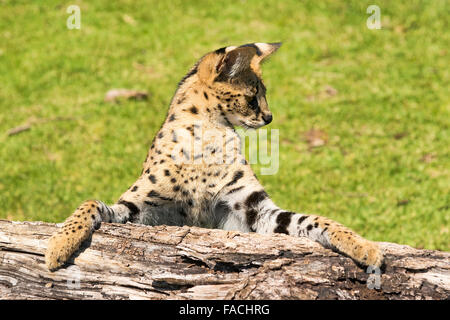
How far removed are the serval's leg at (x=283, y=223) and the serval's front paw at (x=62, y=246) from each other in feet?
4.79

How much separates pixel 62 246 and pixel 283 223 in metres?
1.74

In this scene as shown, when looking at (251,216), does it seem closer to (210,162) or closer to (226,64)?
(210,162)

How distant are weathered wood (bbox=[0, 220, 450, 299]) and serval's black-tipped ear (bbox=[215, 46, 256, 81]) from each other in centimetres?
150

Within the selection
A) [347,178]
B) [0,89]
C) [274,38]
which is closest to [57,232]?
[347,178]

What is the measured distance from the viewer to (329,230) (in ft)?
13.9

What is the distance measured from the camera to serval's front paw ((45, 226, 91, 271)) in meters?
4.01

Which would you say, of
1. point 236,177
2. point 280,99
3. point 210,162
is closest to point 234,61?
point 210,162

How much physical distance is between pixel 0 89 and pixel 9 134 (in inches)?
65.5

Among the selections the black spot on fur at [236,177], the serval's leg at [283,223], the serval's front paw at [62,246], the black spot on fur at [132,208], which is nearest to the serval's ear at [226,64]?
the black spot on fur at [236,177]

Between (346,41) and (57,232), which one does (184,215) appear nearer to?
(57,232)

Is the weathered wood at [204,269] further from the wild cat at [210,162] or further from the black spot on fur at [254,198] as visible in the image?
the black spot on fur at [254,198]

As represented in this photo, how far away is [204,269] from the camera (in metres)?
4.03

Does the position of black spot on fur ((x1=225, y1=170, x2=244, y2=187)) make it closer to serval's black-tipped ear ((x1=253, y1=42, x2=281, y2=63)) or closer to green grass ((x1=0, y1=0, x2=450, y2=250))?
serval's black-tipped ear ((x1=253, y1=42, x2=281, y2=63))

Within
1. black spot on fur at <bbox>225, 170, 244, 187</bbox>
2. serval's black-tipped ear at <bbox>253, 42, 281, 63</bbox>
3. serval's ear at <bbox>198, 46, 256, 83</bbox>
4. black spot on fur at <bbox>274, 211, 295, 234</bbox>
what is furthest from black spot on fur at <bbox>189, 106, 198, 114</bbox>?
black spot on fur at <bbox>274, 211, 295, 234</bbox>
